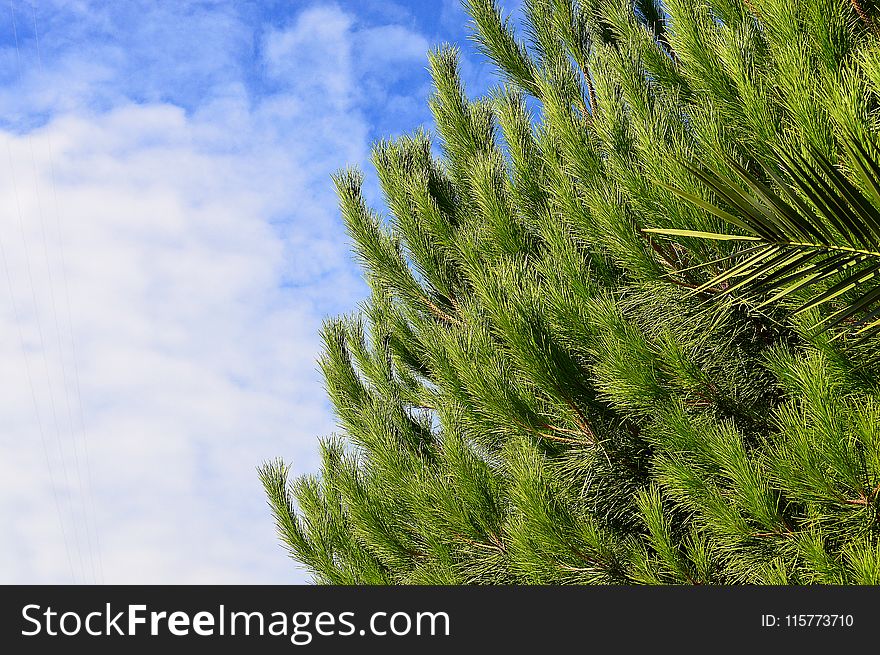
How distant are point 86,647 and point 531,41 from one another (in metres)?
3.71

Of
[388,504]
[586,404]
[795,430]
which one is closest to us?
[795,430]

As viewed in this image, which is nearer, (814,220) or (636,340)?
(814,220)

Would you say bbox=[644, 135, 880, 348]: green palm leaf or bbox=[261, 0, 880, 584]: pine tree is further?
bbox=[261, 0, 880, 584]: pine tree

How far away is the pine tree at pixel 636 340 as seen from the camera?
225cm

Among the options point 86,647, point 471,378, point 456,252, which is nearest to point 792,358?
point 471,378

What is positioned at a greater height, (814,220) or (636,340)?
(636,340)

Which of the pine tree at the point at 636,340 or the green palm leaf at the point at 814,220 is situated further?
the pine tree at the point at 636,340

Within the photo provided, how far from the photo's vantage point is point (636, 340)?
266 cm

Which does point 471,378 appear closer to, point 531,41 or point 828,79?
point 828,79

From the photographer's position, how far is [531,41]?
4285 mm

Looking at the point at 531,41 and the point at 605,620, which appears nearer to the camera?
the point at 605,620

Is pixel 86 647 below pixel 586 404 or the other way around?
below

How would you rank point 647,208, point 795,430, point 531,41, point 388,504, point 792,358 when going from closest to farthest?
1. point 795,430
2. point 792,358
3. point 647,208
4. point 388,504
5. point 531,41

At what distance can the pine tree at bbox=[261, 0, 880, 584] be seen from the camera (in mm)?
2250
